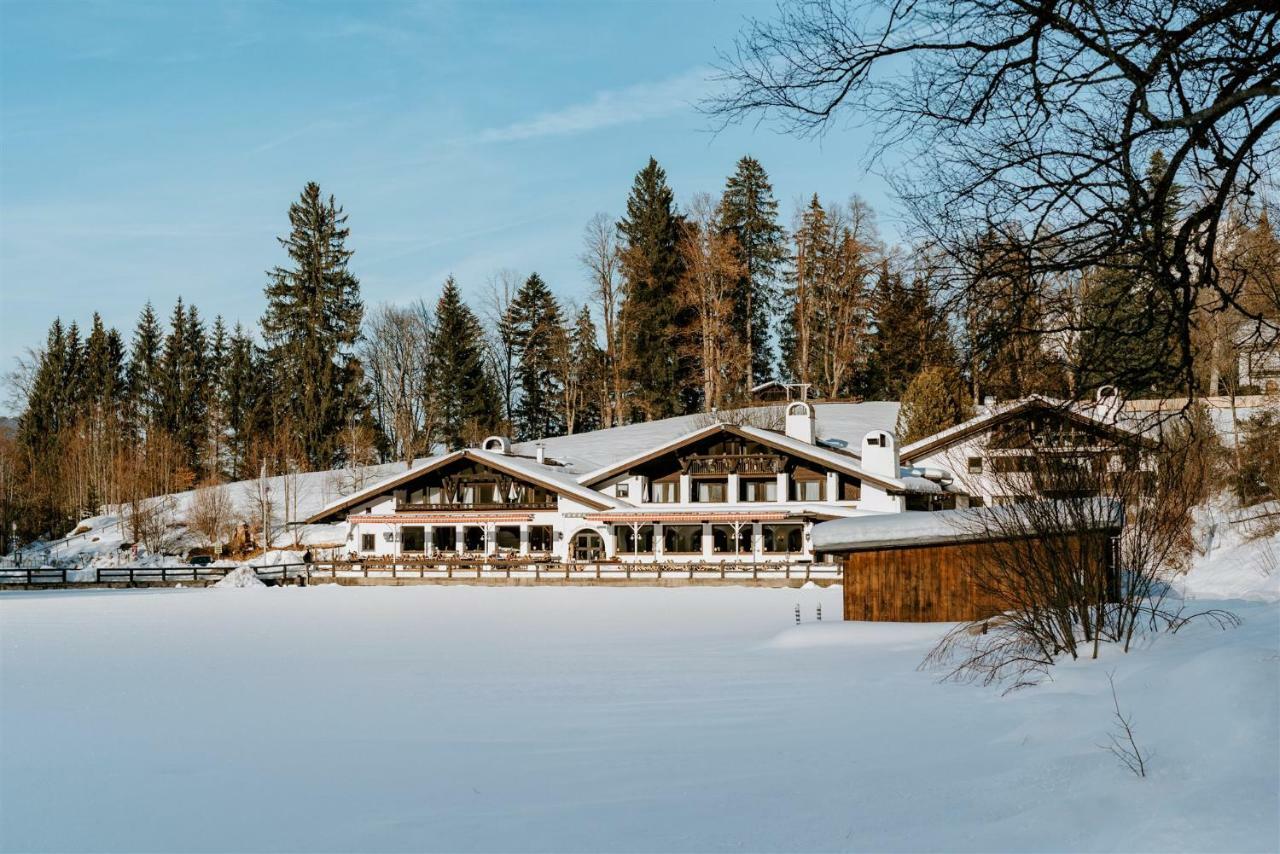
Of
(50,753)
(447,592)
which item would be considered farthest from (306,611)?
(50,753)

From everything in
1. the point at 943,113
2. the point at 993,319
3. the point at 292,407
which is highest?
the point at 292,407

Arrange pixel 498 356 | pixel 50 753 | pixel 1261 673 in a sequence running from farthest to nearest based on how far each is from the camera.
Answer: pixel 498 356 → pixel 50 753 → pixel 1261 673

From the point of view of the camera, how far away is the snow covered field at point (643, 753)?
6508mm

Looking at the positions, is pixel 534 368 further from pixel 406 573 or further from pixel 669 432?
pixel 406 573

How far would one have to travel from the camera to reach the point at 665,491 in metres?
44.9

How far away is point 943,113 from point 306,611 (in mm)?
25485

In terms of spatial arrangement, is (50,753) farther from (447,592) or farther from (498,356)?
(498,356)

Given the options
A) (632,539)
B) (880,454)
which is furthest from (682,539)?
(880,454)

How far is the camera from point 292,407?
69625 mm

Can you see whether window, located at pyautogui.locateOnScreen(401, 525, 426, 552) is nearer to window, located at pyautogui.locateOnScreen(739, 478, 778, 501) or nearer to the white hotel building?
the white hotel building

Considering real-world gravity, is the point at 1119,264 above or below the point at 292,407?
below

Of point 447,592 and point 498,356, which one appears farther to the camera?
point 498,356

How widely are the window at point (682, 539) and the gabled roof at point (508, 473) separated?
2057 mm

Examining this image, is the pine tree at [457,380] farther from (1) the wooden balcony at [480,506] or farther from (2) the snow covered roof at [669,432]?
(1) the wooden balcony at [480,506]
